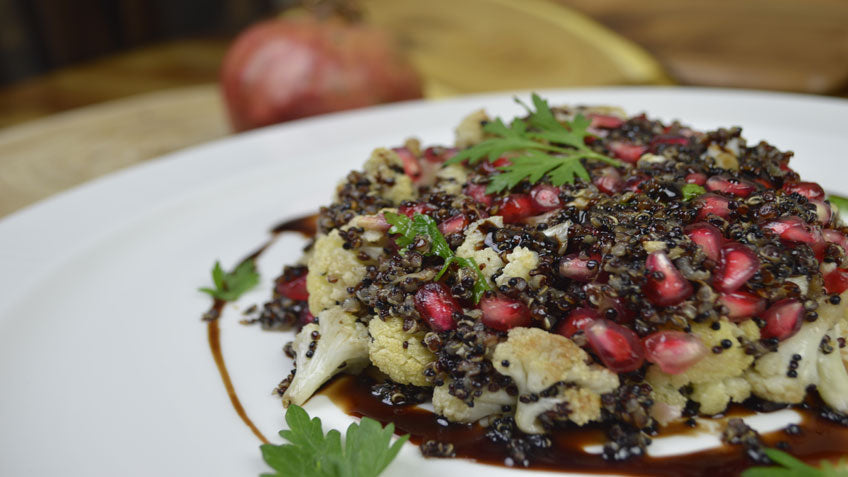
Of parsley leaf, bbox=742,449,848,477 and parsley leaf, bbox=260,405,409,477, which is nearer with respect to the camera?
parsley leaf, bbox=742,449,848,477

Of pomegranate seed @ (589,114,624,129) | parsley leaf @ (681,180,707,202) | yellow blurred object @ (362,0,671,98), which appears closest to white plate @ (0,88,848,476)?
parsley leaf @ (681,180,707,202)

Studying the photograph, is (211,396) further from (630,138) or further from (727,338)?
(630,138)

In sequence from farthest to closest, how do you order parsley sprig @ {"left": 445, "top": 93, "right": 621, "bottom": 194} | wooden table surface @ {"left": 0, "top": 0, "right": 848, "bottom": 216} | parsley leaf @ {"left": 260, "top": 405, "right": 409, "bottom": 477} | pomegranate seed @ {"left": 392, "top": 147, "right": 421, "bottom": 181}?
wooden table surface @ {"left": 0, "top": 0, "right": 848, "bottom": 216} < pomegranate seed @ {"left": 392, "top": 147, "right": 421, "bottom": 181} < parsley sprig @ {"left": 445, "top": 93, "right": 621, "bottom": 194} < parsley leaf @ {"left": 260, "top": 405, "right": 409, "bottom": 477}

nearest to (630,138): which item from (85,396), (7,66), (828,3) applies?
(85,396)

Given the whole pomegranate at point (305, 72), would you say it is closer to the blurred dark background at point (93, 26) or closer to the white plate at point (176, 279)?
the white plate at point (176, 279)

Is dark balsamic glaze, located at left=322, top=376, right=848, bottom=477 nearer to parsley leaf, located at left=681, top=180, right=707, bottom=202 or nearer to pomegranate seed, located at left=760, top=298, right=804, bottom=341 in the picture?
pomegranate seed, located at left=760, top=298, right=804, bottom=341

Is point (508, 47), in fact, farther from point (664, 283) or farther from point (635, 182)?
point (664, 283)

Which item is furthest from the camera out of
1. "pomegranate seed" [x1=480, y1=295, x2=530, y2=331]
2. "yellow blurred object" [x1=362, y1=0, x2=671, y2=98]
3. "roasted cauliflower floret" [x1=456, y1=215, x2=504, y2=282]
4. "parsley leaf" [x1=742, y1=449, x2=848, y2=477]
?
"yellow blurred object" [x1=362, y1=0, x2=671, y2=98]
